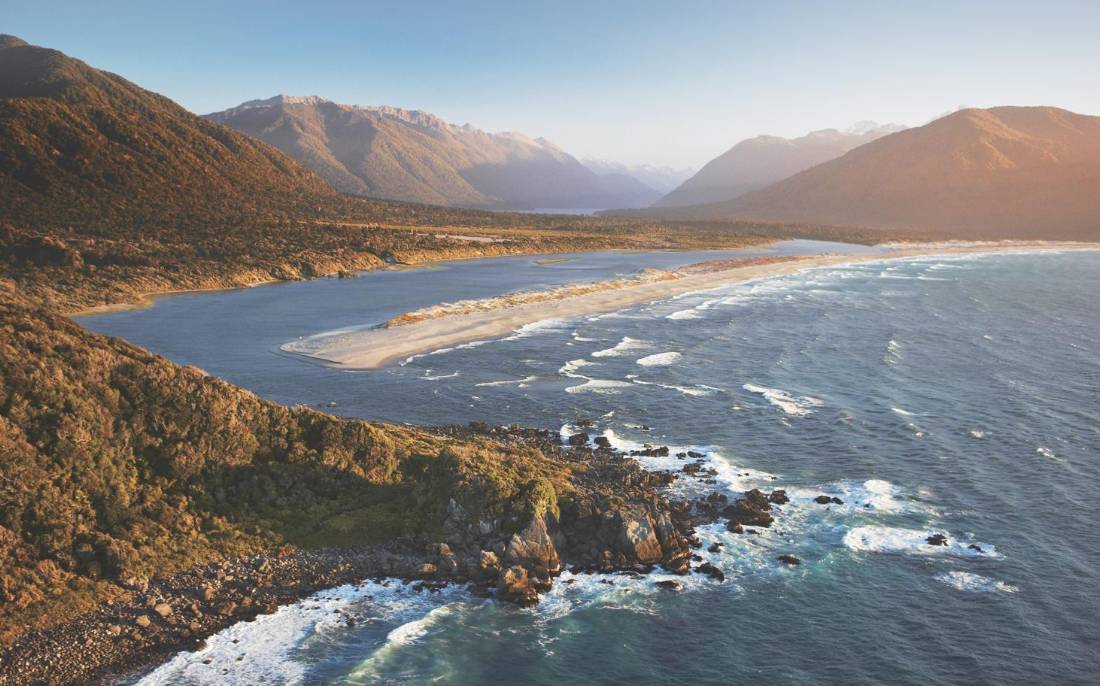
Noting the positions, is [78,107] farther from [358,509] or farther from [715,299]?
[358,509]

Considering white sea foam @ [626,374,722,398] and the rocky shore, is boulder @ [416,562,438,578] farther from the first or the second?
white sea foam @ [626,374,722,398]

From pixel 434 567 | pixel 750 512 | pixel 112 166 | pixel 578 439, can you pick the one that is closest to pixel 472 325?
pixel 578 439

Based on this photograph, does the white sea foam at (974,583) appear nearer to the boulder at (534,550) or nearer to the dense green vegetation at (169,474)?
the boulder at (534,550)

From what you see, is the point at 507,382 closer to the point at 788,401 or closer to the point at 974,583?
the point at 788,401

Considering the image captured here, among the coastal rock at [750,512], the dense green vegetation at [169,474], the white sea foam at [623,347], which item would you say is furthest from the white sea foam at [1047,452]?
the white sea foam at [623,347]

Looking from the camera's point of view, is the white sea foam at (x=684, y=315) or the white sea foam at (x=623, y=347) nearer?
the white sea foam at (x=623, y=347)

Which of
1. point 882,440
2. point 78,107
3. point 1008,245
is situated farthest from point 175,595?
point 1008,245
